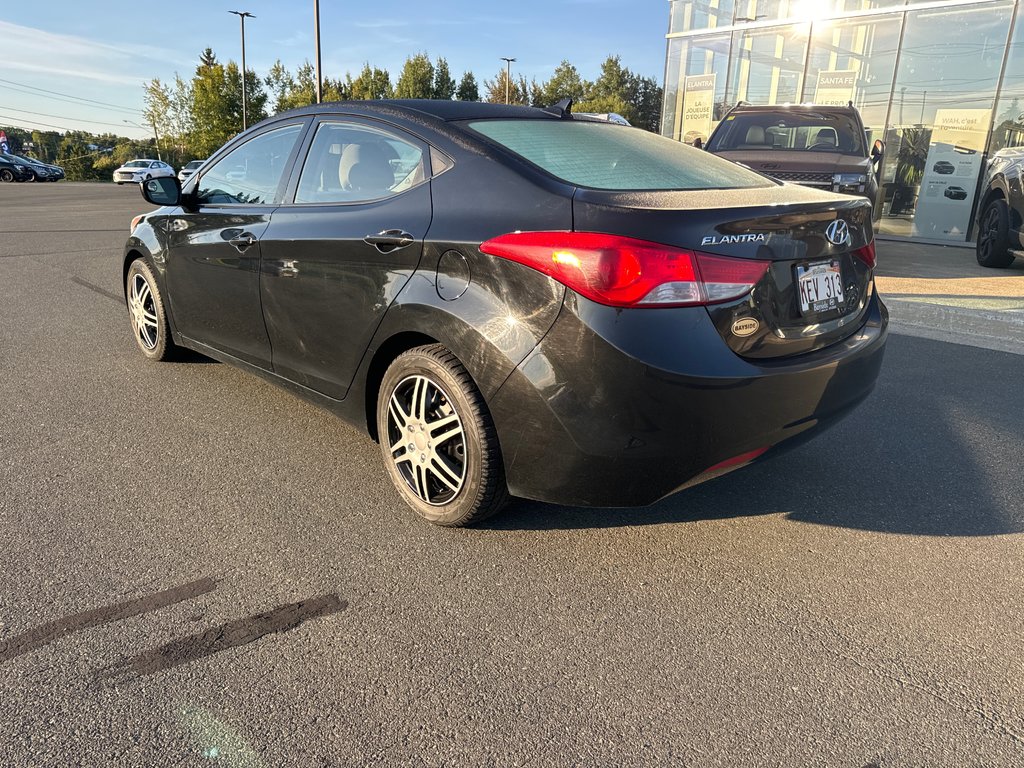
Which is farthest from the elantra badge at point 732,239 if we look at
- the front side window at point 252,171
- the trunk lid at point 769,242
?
the front side window at point 252,171

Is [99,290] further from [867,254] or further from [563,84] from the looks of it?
[563,84]

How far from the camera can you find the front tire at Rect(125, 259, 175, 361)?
186 inches

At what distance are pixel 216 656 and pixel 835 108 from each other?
10.4 m

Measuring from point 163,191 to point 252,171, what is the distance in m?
0.73

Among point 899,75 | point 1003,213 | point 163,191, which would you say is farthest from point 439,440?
point 899,75

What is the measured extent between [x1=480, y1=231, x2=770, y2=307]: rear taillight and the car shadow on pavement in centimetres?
94

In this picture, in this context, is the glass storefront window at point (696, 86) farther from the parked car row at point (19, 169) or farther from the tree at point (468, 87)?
the tree at point (468, 87)

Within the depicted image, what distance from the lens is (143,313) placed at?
16.4ft

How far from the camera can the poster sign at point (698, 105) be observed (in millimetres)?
18797

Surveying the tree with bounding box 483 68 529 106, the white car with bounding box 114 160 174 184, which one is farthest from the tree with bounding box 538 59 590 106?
the white car with bounding box 114 160 174 184

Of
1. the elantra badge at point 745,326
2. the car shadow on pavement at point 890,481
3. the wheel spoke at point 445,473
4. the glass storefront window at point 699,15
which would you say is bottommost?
the car shadow on pavement at point 890,481

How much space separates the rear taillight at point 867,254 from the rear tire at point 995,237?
308 inches

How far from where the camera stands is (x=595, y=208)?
239 cm

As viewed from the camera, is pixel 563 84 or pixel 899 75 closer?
pixel 899 75
